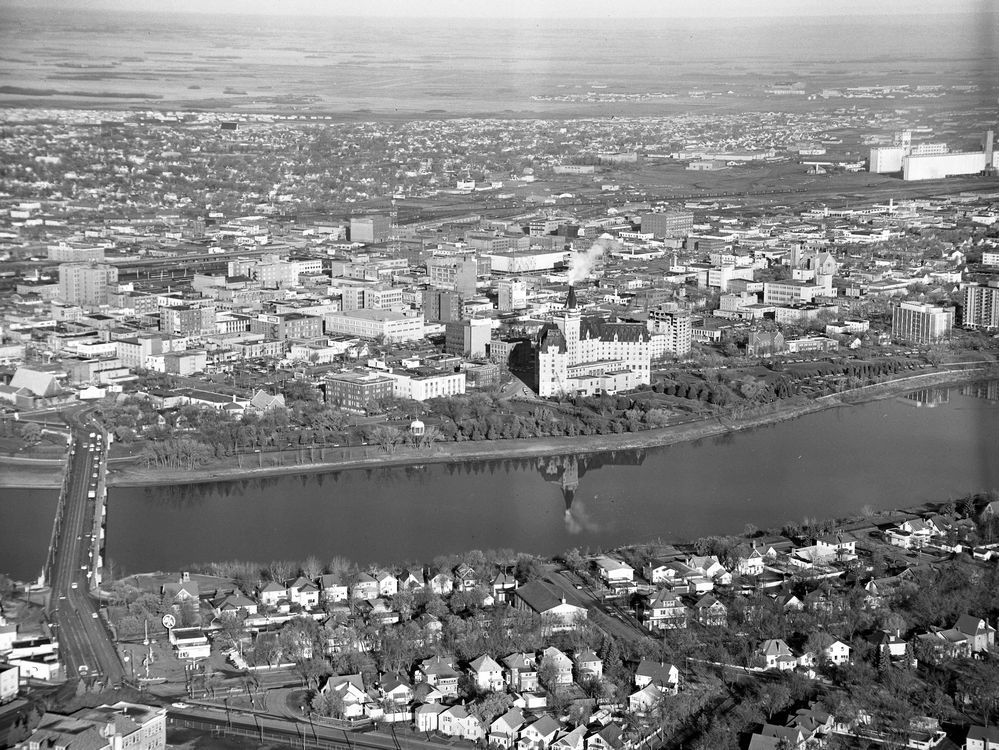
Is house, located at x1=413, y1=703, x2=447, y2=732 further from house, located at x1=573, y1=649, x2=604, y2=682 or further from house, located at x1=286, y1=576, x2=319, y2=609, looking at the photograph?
house, located at x1=286, y1=576, x2=319, y2=609

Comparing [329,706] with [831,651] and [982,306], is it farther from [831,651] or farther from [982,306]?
[982,306]

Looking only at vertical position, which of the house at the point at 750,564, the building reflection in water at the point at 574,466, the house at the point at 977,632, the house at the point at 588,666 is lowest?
the building reflection in water at the point at 574,466

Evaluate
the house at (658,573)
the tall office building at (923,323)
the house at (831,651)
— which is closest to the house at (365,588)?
the house at (658,573)

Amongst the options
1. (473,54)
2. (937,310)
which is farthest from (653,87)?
(937,310)

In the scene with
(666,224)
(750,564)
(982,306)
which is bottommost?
(666,224)

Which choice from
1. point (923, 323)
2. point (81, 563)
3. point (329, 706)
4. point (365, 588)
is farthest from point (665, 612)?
point (923, 323)

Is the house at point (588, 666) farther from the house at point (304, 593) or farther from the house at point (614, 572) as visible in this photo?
the house at point (304, 593)

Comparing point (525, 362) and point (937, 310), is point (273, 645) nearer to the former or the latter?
point (525, 362)
